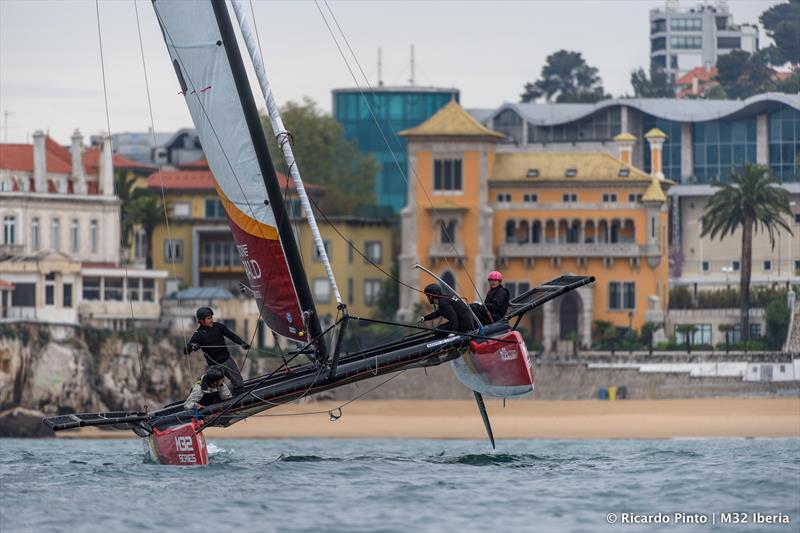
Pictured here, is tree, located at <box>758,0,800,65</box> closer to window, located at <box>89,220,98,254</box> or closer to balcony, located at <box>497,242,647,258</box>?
balcony, located at <box>497,242,647,258</box>

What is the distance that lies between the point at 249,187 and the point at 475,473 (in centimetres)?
605

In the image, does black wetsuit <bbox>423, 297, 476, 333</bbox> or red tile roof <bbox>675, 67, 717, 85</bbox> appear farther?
red tile roof <bbox>675, 67, 717, 85</bbox>

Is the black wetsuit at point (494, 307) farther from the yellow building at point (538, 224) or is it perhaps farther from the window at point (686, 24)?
the window at point (686, 24)

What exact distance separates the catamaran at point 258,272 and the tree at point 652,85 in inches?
4257

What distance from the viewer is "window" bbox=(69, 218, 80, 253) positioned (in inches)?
3324

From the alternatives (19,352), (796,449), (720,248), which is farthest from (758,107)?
(796,449)

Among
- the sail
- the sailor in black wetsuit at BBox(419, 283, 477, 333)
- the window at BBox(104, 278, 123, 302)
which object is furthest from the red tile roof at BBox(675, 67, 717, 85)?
the sail

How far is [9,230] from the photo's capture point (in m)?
81.8

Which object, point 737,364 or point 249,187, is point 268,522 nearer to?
point 249,187

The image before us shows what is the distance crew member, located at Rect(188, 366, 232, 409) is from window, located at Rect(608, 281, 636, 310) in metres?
54.8

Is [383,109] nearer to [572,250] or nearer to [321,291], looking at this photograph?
[321,291]

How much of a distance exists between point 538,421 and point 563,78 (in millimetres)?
92530

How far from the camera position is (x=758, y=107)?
348 feet

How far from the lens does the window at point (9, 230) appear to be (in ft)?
268
